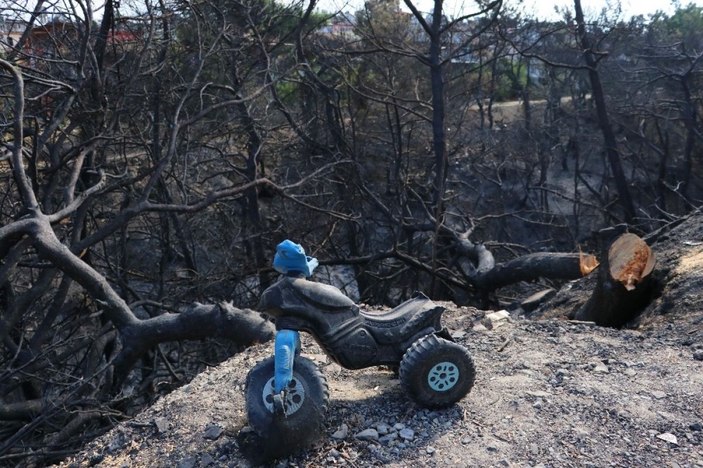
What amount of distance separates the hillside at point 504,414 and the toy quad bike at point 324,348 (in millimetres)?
155

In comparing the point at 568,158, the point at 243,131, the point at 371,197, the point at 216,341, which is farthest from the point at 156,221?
the point at 568,158

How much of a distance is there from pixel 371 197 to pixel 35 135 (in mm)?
4422

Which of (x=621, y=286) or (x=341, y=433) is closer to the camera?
(x=341, y=433)

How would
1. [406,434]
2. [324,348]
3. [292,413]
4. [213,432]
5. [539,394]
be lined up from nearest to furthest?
1. [292,413]
2. [406,434]
3. [324,348]
4. [213,432]
5. [539,394]

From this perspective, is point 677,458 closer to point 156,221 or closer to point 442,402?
point 442,402

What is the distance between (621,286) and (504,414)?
7.60 feet

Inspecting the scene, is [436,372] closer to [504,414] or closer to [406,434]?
[406,434]

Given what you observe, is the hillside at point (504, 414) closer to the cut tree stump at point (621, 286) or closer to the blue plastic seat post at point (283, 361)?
the blue plastic seat post at point (283, 361)

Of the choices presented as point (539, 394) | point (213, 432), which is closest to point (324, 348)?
point (213, 432)

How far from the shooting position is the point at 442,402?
3295 mm

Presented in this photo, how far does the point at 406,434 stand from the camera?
10.3ft

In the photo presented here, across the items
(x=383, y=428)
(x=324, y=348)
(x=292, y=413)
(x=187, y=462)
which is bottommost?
(x=187, y=462)

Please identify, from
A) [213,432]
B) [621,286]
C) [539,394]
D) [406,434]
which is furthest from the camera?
[621,286]

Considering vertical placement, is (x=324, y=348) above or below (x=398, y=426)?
above
